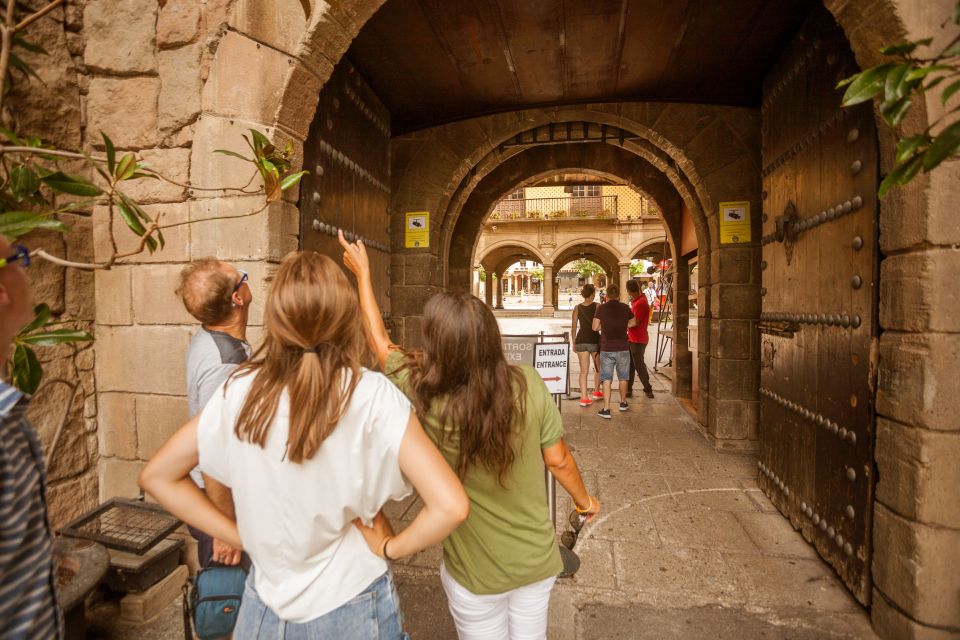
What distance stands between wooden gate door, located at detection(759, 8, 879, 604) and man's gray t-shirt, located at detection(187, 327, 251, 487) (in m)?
2.59

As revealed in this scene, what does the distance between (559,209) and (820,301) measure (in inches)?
848

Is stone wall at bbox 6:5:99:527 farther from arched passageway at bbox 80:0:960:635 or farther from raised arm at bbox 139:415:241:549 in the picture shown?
raised arm at bbox 139:415:241:549

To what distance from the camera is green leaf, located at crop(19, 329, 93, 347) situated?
136cm

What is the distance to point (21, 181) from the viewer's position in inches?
54.1

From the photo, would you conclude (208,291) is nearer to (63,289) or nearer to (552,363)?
(63,289)

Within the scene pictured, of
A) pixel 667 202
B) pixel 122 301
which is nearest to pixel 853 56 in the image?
pixel 122 301

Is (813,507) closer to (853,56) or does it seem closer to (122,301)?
(853,56)

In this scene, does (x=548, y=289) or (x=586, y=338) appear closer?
(x=586, y=338)

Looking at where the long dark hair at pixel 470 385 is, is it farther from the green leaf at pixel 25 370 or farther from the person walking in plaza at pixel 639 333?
the person walking in plaza at pixel 639 333

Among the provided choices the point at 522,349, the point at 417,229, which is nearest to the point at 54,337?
the point at 522,349

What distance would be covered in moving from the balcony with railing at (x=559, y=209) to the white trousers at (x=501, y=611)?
22007mm

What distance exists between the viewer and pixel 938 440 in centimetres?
177

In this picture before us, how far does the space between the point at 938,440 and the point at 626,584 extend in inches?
56.5

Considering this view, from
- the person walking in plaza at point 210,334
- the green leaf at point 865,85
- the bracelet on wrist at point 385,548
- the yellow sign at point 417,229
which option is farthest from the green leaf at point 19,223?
the yellow sign at point 417,229
